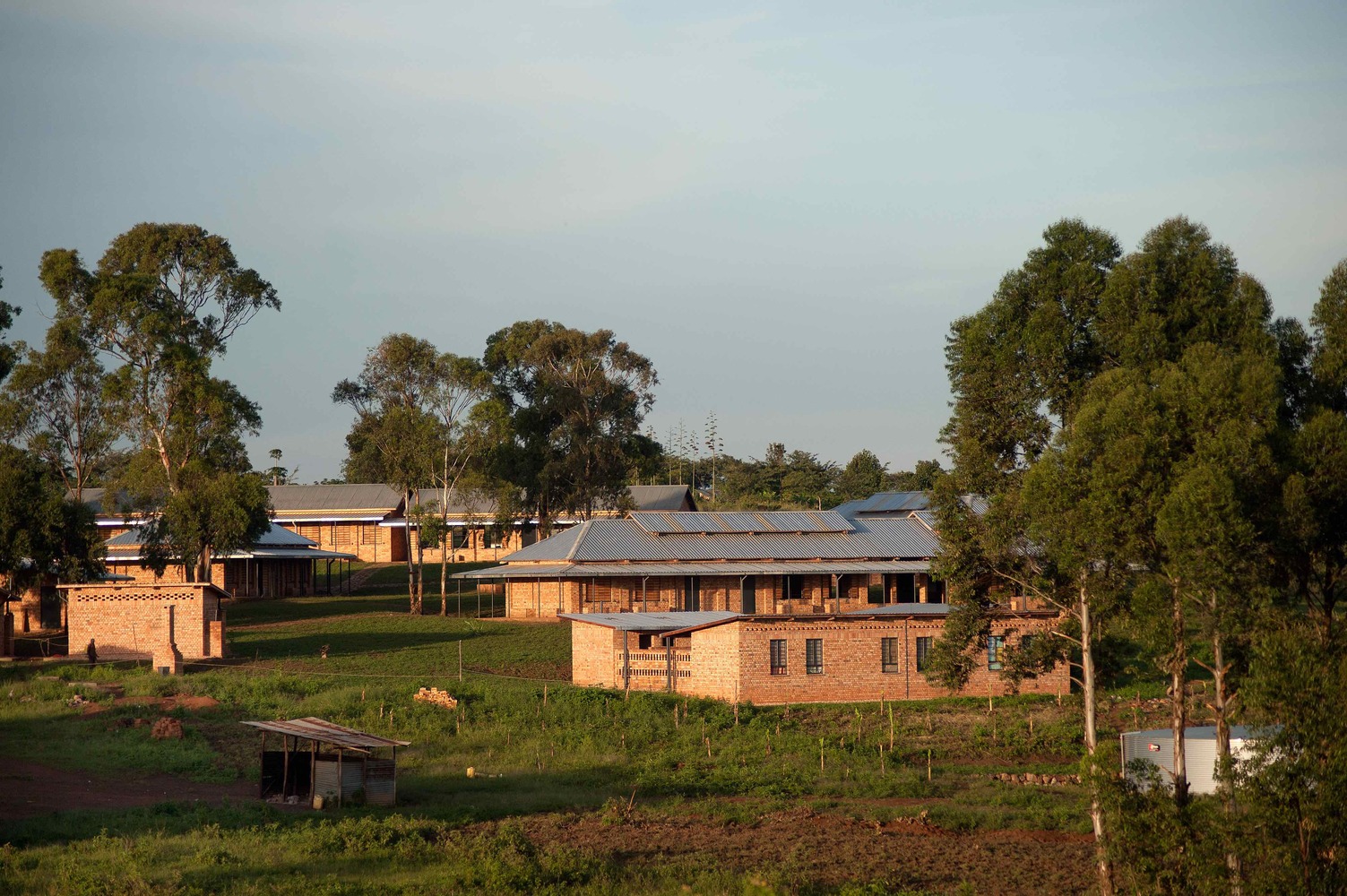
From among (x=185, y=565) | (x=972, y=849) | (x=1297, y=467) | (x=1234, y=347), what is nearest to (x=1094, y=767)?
(x=972, y=849)

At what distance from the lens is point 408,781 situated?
27516 millimetres

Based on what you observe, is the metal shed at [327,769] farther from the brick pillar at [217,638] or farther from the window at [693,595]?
the window at [693,595]

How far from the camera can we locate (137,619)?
41438mm

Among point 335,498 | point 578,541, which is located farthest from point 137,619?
point 335,498

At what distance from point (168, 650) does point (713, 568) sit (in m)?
21.9

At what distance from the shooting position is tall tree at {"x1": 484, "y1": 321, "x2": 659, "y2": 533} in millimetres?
66625

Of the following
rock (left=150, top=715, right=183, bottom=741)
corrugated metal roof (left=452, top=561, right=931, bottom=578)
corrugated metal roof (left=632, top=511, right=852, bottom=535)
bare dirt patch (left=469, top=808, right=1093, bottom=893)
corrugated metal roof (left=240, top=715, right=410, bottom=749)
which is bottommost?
bare dirt patch (left=469, top=808, right=1093, bottom=893)

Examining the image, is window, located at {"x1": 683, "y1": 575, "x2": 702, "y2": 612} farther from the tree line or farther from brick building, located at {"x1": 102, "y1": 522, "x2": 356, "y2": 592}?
the tree line

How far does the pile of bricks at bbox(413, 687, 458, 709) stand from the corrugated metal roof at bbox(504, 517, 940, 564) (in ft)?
61.0

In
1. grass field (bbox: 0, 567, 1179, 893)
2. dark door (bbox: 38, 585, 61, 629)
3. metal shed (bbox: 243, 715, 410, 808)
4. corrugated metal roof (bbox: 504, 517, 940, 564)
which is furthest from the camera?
corrugated metal roof (bbox: 504, 517, 940, 564)

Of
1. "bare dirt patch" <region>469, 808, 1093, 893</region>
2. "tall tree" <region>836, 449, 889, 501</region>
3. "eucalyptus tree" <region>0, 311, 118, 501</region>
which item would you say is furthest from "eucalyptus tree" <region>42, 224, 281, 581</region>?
"tall tree" <region>836, 449, 889, 501</region>

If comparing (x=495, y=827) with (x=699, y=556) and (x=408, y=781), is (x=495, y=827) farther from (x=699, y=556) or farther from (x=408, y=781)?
(x=699, y=556)

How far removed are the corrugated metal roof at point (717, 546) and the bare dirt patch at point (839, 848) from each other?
28741 millimetres

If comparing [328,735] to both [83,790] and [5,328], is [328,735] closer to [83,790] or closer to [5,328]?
[83,790]
